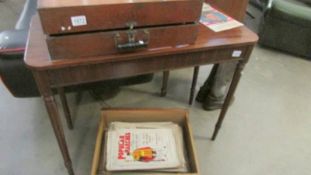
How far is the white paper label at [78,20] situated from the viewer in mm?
684

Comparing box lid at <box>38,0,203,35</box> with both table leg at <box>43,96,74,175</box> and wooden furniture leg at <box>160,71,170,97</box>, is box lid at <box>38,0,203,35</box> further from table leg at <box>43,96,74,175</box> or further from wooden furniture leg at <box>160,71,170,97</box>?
wooden furniture leg at <box>160,71,170,97</box>

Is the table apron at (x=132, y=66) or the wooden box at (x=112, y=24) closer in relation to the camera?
the wooden box at (x=112, y=24)

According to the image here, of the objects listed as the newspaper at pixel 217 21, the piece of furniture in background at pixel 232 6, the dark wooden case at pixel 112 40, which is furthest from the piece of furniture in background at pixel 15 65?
the piece of furniture in background at pixel 232 6

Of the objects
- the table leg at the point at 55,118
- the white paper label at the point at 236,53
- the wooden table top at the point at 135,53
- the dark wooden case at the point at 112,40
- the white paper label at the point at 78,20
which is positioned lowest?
the table leg at the point at 55,118

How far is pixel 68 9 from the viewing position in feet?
2.18

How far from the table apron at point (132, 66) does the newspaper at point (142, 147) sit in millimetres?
454

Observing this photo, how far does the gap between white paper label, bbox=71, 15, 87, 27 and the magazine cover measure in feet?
2.22

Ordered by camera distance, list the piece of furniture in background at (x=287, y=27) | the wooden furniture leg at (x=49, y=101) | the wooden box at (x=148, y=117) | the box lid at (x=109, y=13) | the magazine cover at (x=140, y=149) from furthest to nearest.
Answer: the piece of furniture in background at (x=287, y=27) < the wooden box at (x=148, y=117) < the magazine cover at (x=140, y=149) < the wooden furniture leg at (x=49, y=101) < the box lid at (x=109, y=13)

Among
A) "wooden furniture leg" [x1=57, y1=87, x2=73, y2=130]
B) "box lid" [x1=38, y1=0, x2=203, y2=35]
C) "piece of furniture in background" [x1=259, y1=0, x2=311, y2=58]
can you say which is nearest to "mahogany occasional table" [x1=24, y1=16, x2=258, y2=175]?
"box lid" [x1=38, y1=0, x2=203, y2=35]

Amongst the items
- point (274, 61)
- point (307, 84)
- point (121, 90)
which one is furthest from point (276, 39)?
point (121, 90)

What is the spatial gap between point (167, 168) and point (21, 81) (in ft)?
2.63

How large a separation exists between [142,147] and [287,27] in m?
1.86

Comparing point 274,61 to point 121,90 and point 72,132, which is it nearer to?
point 121,90

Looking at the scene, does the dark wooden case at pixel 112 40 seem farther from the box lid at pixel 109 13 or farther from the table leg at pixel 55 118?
the table leg at pixel 55 118
